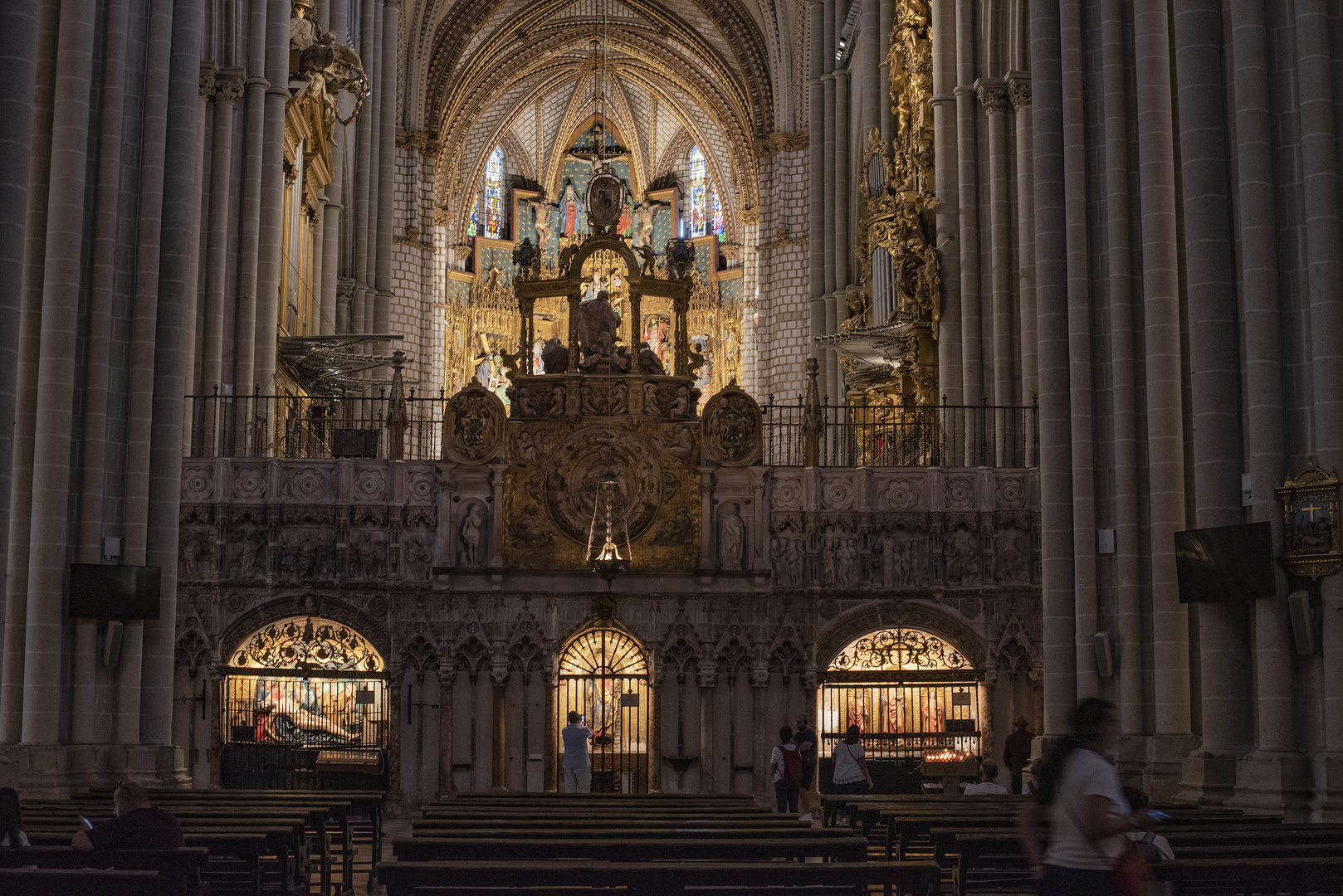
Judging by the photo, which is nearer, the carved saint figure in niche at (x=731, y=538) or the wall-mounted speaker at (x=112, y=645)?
the wall-mounted speaker at (x=112, y=645)

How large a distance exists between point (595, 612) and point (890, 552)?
4330 mm

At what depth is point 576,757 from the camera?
65.2ft

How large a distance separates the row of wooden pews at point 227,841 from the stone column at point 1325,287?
28.5 feet

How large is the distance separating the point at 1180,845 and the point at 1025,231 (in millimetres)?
15601

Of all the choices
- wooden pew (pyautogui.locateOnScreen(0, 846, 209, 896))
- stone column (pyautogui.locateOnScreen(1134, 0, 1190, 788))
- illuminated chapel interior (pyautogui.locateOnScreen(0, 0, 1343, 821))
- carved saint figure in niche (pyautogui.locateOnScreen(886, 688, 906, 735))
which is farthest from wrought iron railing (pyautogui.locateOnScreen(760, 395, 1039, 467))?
wooden pew (pyautogui.locateOnScreen(0, 846, 209, 896))

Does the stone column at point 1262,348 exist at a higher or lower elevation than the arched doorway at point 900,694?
higher

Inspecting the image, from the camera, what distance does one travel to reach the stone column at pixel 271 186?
81.5ft

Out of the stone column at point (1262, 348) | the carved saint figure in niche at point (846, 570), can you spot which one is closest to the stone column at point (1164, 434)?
the stone column at point (1262, 348)

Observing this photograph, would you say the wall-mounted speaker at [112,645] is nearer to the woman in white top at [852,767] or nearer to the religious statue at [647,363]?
the woman in white top at [852,767]

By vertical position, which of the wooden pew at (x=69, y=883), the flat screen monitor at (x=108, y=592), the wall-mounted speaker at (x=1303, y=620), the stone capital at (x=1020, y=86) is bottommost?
the wooden pew at (x=69, y=883)

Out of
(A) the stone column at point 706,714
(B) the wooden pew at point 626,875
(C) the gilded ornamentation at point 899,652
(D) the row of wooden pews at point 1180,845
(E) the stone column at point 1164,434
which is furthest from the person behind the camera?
(C) the gilded ornamentation at point 899,652

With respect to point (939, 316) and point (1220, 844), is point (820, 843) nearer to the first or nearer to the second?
point (1220, 844)

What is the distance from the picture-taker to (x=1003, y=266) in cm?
2556

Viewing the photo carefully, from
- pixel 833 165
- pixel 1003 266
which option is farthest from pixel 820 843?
pixel 833 165
